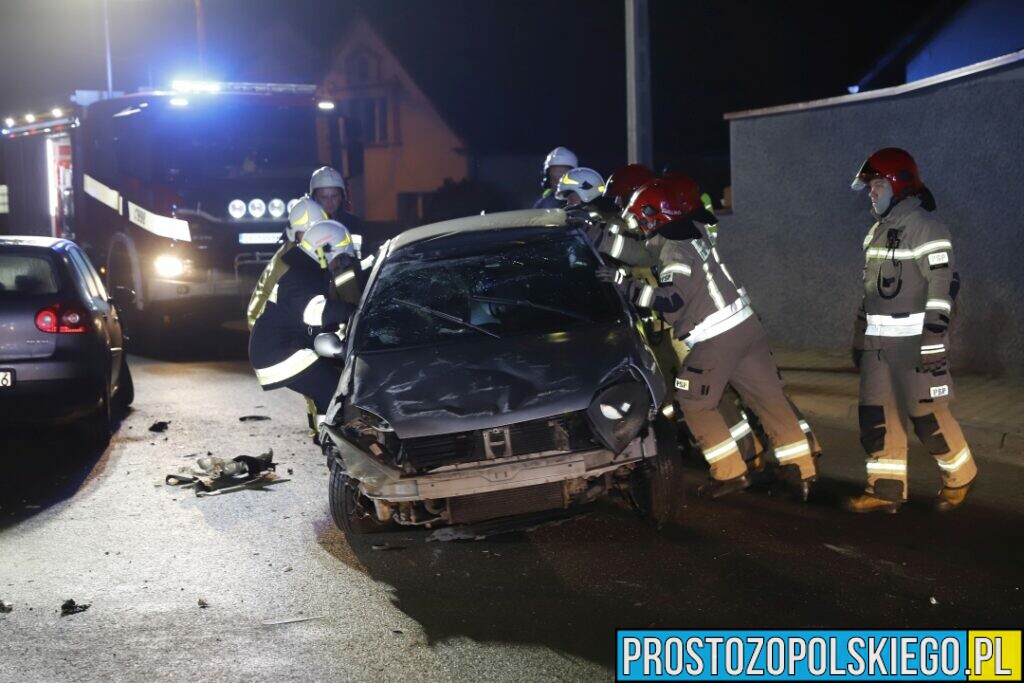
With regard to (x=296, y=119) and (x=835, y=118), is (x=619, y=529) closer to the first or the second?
(x=835, y=118)

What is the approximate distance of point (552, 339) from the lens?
662 centimetres

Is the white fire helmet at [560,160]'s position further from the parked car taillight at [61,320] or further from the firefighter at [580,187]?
the parked car taillight at [61,320]

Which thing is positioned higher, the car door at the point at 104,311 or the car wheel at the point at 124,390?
the car door at the point at 104,311

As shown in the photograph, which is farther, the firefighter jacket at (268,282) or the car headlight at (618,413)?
the firefighter jacket at (268,282)

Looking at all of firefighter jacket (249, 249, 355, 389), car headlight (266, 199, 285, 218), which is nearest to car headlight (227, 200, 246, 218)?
car headlight (266, 199, 285, 218)

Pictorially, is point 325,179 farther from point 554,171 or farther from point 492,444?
point 492,444

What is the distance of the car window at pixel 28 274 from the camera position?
9.32 m

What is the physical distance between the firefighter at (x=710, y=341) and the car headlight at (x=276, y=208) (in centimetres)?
961

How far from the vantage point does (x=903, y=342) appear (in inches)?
263

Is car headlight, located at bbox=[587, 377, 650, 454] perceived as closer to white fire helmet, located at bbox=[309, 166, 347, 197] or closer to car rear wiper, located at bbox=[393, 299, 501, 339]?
car rear wiper, located at bbox=[393, 299, 501, 339]

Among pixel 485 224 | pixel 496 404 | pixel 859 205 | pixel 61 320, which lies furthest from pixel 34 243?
pixel 859 205

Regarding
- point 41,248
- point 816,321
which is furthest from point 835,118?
point 41,248

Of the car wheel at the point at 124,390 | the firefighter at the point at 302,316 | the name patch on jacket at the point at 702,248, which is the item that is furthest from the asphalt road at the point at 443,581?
the car wheel at the point at 124,390

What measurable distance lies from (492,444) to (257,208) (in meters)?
10.6
